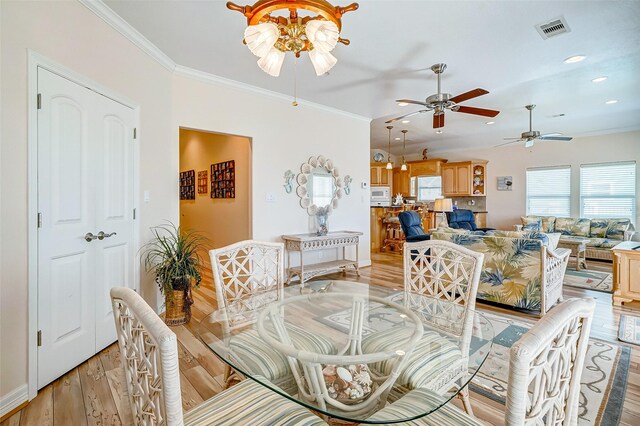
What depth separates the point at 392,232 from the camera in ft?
24.7

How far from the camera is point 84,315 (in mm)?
2275

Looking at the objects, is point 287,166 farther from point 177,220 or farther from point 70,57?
point 70,57

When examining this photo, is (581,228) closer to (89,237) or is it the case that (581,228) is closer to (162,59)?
(162,59)

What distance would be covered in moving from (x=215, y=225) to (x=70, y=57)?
11.4 feet

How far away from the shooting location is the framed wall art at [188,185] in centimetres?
625

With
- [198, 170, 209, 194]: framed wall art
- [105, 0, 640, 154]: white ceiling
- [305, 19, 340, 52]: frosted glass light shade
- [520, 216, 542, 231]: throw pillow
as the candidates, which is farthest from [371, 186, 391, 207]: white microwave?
[305, 19, 340, 52]: frosted glass light shade

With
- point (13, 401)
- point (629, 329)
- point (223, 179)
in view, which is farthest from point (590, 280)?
point (13, 401)

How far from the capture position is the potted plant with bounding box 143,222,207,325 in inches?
115

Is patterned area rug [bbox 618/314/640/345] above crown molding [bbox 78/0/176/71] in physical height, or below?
below

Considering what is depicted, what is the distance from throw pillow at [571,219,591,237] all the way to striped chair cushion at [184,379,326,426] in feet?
24.0

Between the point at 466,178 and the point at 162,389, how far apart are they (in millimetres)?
8405

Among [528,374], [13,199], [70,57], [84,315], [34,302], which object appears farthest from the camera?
[84,315]

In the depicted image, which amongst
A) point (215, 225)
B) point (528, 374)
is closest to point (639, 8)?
A: point (528, 374)

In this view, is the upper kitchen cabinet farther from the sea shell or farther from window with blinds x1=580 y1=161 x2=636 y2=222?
the sea shell
